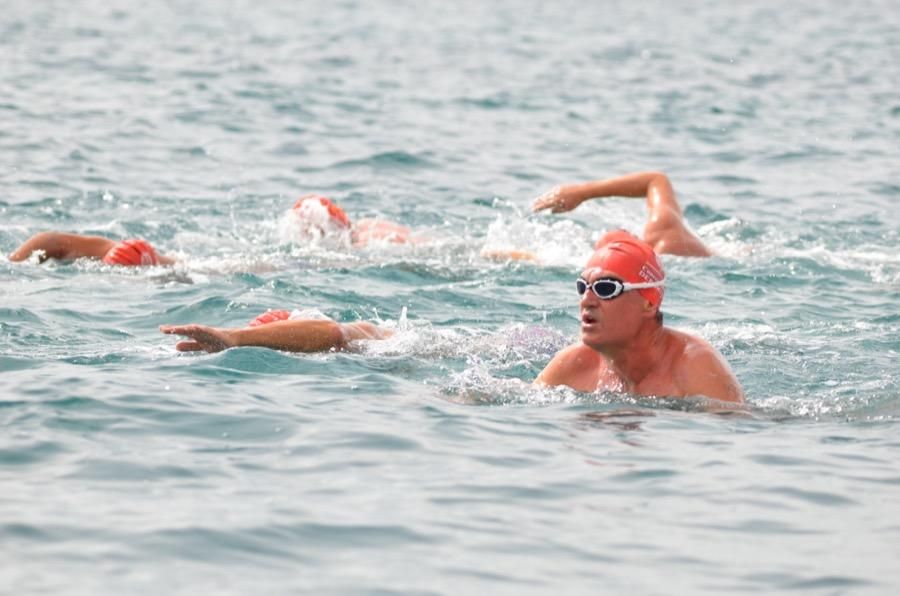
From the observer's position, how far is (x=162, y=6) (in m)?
41.2

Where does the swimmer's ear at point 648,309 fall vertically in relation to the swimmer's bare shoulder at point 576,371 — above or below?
above

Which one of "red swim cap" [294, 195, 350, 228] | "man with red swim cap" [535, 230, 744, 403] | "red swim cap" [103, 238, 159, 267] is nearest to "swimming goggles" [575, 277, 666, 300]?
"man with red swim cap" [535, 230, 744, 403]

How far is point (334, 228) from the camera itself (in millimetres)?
15023

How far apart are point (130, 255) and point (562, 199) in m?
3.58

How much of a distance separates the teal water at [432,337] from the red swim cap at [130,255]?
200 millimetres

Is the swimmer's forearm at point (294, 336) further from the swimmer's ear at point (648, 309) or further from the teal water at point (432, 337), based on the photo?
the swimmer's ear at point (648, 309)

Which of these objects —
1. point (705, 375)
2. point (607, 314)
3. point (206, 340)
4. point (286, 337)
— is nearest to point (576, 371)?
point (607, 314)

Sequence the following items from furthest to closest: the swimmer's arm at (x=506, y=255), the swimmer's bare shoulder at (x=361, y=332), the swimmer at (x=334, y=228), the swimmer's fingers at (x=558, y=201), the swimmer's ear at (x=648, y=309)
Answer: the swimmer at (x=334, y=228) < the swimmer's arm at (x=506, y=255) < the swimmer's fingers at (x=558, y=201) < the swimmer's bare shoulder at (x=361, y=332) < the swimmer's ear at (x=648, y=309)

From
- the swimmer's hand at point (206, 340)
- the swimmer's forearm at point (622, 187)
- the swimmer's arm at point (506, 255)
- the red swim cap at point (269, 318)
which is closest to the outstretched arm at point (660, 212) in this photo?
the swimmer's forearm at point (622, 187)

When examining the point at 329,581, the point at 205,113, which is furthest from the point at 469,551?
the point at 205,113

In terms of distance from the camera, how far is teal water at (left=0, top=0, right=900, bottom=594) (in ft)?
20.8

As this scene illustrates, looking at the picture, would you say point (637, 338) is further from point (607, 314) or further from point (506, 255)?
point (506, 255)

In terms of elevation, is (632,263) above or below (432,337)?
above

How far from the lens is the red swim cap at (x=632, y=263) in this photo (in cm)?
863
